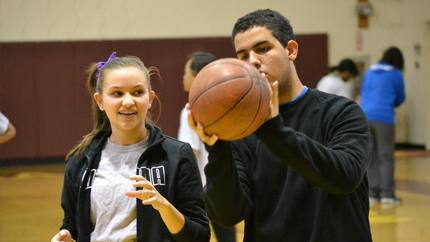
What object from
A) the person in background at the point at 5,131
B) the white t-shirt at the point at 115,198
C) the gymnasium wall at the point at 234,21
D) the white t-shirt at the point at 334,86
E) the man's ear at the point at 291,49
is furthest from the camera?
the gymnasium wall at the point at 234,21

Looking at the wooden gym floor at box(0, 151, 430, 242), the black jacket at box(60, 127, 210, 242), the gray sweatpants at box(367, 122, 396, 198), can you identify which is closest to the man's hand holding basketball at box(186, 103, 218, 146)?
the black jacket at box(60, 127, 210, 242)

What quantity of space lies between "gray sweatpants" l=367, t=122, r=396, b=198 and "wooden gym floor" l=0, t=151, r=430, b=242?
0.30 metres

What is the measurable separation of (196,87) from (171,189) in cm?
73

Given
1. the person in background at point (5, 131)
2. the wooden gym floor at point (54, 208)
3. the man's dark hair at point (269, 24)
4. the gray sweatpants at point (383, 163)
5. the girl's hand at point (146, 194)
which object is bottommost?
the wooden gym floor at point (54, 208)

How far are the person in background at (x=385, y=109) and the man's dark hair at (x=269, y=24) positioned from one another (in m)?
5.66

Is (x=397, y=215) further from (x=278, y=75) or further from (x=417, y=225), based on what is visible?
(x=278, y=75)

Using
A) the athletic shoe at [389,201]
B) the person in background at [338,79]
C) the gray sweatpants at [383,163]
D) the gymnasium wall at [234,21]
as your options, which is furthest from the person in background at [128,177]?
the gymnasium wall at [234,21]

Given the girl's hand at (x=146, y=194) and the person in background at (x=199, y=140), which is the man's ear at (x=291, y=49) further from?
the person in background at (x=199, y=140)

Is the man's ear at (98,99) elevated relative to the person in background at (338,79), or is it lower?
elevated

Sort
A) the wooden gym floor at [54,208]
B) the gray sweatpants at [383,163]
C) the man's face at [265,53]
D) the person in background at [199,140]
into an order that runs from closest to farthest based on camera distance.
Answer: the man's face at [265,53] < the person in background at [199,140] < the wooden gym floor at [54,208] < the gray sweatpants at [383,163]

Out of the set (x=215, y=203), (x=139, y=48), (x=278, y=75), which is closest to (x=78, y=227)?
(x=215, y=203)

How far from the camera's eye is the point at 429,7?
566 inches

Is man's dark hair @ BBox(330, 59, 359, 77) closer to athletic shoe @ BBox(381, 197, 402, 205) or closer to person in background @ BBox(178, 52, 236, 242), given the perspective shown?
athletic shoe @ BBox(381, 197, 402, 205)

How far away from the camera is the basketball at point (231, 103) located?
1.94 m
